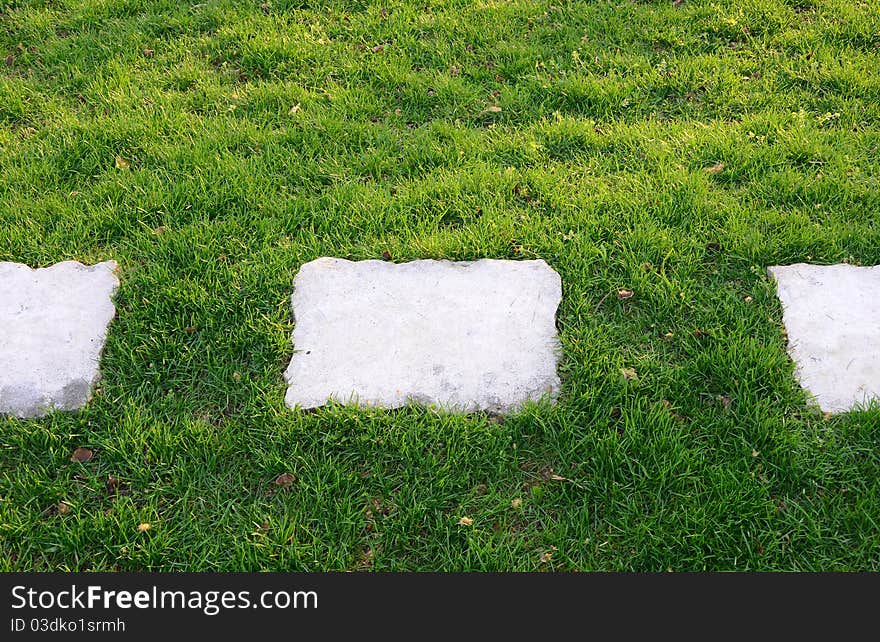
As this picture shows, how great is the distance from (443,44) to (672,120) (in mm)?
1567

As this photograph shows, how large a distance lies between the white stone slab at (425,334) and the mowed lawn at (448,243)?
0.29 feet

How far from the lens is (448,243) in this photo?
3.15 metres

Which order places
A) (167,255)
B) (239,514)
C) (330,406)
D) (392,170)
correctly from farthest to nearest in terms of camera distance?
(392,170)
(167,255)
(330,406)
(239,514)

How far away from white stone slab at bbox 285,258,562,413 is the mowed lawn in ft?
0.29

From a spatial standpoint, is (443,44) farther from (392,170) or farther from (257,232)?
(257,232)

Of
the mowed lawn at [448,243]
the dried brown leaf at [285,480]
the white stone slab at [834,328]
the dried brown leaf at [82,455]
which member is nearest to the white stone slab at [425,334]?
the mowed lawn at [448,243]

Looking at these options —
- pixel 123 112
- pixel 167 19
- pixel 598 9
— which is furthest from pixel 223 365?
pixel 598 9

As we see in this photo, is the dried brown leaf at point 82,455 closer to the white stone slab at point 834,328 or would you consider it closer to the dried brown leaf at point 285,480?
the dried brown leaf at point 285,480

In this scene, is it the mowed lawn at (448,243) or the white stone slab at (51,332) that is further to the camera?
the white stone slab at (51,332)

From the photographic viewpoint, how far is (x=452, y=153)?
3.68 meters

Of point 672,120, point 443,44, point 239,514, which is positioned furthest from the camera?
point 443,44

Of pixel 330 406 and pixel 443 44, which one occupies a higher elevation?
pixel 443 44

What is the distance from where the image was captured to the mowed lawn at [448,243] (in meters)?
2.27

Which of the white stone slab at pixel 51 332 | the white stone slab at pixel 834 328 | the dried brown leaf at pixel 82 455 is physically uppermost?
the white stone slab at pixel 51 332
